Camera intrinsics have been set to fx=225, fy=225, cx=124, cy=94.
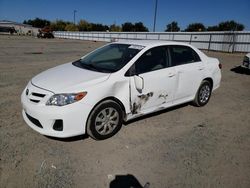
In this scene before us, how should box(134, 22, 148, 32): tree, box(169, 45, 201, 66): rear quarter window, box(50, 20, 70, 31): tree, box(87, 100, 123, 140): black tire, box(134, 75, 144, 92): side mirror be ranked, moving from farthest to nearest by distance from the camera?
box(50, 20, 70, 31): tree < box(134, 22, 148, 32): tree < box(169, 45, 201, 66): rear quarter window < box(134, 75, 144, 92): side mirror < box(87, 100, 123, 140): black tire

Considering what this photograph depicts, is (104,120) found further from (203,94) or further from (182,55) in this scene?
(203,94)

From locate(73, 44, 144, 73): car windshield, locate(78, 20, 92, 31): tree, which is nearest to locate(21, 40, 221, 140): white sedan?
locate(73, 44, 144, 73): car windshield

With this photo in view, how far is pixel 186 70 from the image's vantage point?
4727 millimetres

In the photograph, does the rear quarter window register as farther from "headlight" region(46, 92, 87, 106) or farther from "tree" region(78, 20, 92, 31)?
"tree" region(78, 20, 92, 31)

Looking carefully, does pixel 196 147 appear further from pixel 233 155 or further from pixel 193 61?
pixel 193 61

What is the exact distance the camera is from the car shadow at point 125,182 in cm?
273

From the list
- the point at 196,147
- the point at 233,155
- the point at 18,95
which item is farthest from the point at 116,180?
the point at 18,95

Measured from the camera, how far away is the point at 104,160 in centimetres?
321

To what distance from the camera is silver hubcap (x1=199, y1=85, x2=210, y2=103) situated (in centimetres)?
537

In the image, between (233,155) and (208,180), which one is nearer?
(208,180)

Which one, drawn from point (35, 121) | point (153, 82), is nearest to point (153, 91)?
point (153, 82)

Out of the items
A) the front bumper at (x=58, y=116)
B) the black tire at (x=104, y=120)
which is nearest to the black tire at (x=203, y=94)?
the black tire at (x=104, y=120)

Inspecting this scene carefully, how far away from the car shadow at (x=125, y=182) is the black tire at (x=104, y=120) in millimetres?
911

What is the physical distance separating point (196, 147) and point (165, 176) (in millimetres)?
977
